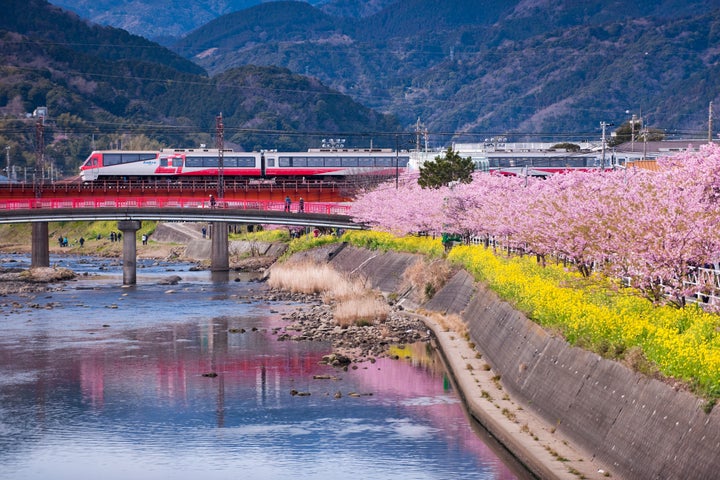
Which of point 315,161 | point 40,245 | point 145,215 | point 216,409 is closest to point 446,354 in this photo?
point 216,409

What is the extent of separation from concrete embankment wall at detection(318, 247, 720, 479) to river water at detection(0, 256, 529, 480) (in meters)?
2.12

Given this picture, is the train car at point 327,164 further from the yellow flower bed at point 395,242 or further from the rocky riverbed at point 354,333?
the rocky riverbed at point 354,333

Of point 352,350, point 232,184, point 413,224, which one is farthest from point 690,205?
point 232,184

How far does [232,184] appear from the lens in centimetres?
13438

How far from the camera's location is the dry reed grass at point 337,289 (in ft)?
209

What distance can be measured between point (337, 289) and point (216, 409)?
35.3m

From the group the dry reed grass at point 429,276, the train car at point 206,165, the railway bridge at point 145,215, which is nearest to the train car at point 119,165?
the train car at point 206,165

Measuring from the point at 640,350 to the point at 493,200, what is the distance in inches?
1730

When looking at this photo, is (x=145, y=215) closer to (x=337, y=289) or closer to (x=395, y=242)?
(x=395, y=242)

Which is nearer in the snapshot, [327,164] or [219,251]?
[219,251]

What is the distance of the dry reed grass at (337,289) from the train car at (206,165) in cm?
3520

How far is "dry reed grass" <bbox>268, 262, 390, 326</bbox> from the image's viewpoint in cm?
6381

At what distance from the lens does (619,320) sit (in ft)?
102

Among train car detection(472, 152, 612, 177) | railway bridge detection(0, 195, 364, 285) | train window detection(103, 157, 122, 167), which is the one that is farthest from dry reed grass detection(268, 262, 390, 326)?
train car detection(472, 152, 612, 177)
